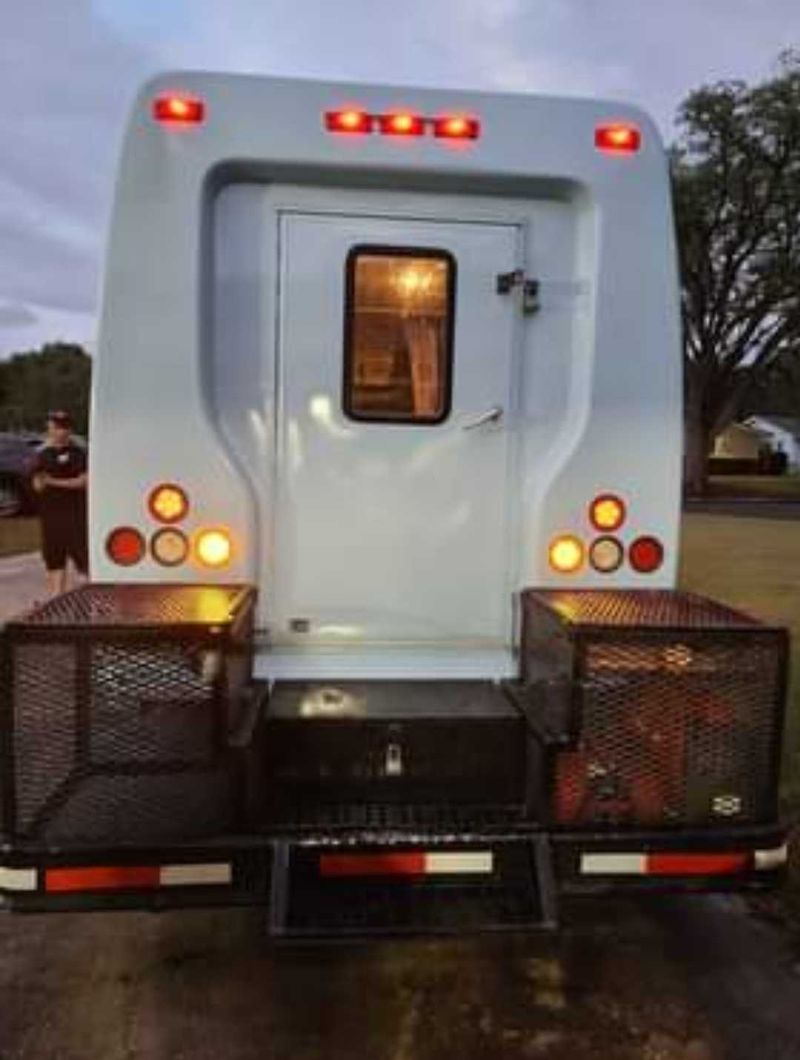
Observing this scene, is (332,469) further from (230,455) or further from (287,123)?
(287,123)

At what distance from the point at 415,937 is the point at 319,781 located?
2.18ft

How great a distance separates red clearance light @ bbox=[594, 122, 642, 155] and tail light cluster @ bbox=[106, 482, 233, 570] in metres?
1.96

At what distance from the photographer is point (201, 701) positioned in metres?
2.92

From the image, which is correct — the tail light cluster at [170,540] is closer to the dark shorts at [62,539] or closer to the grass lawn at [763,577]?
the grass lawn at [763,577]

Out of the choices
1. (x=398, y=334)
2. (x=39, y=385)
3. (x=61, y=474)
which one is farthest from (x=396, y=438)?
(x=39, y=385)

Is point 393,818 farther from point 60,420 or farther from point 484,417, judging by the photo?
point 60,420

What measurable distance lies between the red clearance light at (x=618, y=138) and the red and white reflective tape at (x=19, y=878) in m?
3.04

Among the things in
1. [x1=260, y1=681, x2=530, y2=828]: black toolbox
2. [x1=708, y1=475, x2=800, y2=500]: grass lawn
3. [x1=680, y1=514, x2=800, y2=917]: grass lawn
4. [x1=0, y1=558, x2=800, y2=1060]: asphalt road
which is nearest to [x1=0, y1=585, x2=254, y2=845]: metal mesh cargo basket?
[x1=260, y1=681, x2=530, y2=828]: black toolbox

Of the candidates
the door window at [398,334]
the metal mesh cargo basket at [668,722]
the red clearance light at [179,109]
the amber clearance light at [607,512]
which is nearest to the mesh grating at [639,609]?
the metal mesh cargo basket at [668,722]

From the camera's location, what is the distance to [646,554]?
13.1ft

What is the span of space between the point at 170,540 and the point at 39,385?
236 ft

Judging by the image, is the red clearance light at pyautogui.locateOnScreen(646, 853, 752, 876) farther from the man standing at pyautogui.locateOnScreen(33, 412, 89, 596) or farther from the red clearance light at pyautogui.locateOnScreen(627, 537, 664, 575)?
the man standing at pyautogui.locateOnScreen(33, 412, 89, 596)

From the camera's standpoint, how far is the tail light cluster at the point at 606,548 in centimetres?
395

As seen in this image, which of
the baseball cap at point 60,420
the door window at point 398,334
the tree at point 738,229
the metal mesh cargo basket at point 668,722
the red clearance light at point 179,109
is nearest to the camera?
the metal mesh cargo basket at point 668,722
